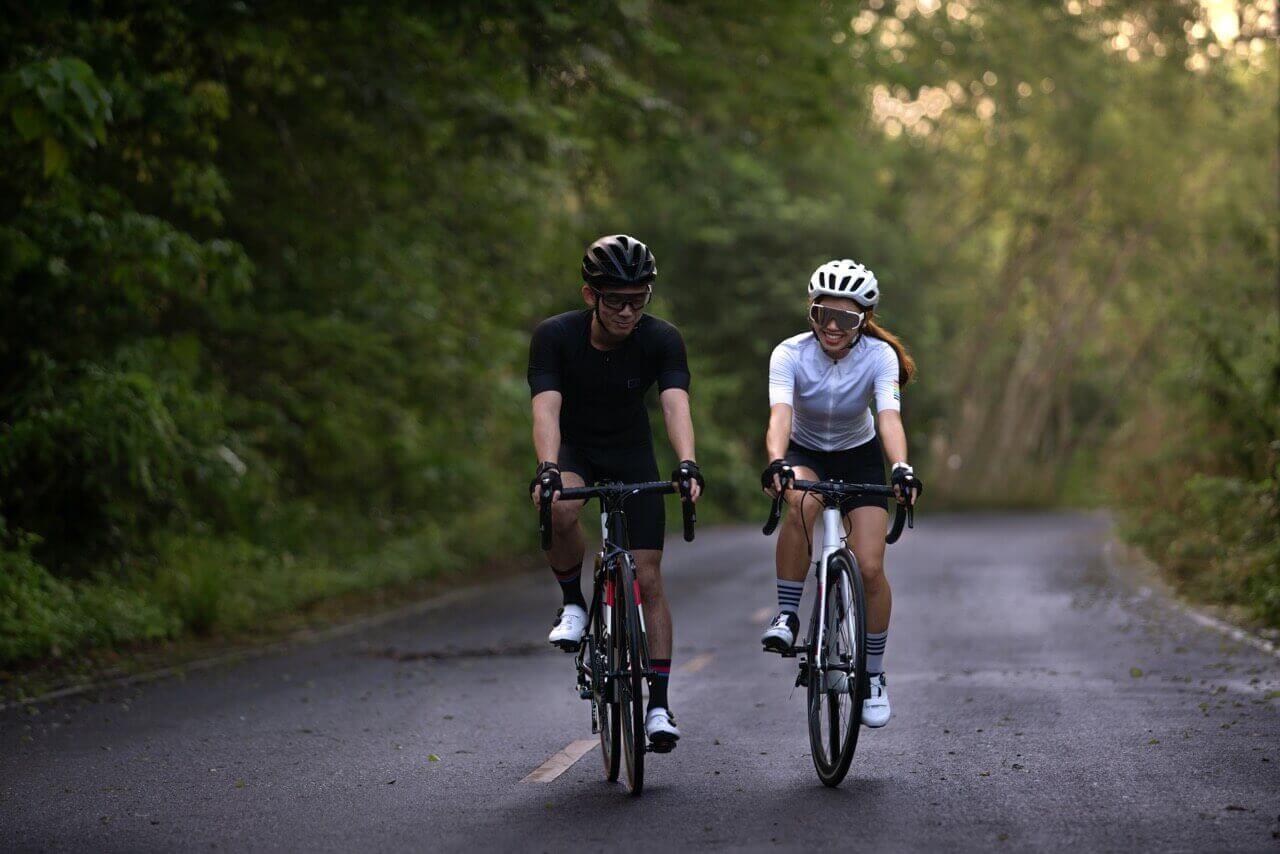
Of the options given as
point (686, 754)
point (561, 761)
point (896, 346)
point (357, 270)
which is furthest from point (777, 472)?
point (357, 270)

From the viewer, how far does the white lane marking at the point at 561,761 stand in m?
7.14

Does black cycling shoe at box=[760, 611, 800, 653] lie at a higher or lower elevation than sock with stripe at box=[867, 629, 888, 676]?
higher

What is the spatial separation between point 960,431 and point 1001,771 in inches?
1560

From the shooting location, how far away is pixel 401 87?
1401 cm

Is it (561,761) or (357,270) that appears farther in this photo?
(357,270)

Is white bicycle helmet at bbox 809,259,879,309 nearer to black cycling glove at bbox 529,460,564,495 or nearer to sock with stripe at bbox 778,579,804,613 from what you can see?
sock with stripe at bbox 778,579,804,613

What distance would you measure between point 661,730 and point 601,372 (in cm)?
150

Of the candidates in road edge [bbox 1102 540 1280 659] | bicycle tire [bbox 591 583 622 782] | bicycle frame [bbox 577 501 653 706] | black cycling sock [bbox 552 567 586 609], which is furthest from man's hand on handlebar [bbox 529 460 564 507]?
road edge [bbox 1102 540 1280 659]

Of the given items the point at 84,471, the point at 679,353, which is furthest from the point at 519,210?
the point at 679,353

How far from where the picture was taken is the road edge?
1162 cm

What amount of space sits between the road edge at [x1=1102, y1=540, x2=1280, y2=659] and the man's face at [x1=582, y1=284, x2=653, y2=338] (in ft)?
19.1

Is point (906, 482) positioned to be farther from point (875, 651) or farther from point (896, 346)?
point (896, 346)

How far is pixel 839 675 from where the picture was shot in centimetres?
677

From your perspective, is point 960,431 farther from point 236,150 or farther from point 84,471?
point 84,471
